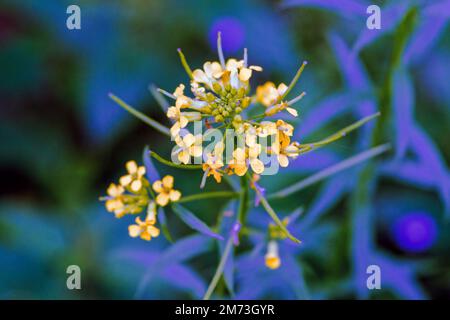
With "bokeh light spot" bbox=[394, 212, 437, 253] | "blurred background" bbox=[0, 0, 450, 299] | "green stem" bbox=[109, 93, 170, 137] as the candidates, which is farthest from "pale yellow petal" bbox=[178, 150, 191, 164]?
"bokeh light spot" bbox=[394, 212, 437, 253]

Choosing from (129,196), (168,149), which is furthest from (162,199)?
(168,149)

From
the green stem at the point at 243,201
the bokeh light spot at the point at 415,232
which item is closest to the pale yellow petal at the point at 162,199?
the green stem at the point at 243,201

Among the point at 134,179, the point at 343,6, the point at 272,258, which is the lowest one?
the point at 272,258

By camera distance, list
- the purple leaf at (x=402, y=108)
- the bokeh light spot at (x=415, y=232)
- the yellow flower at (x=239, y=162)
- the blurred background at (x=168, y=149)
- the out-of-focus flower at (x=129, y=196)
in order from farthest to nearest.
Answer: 1. the bokeh light spot at (x=415, y=232)
2. the blurred background at (x=168, y=149)
3. the purple leaf at (x=402, y=108)
4. the out-of-focus flower at (x=129, y=196)
5. the yellow flower at (x=239, y=162)

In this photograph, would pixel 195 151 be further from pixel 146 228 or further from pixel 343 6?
pixel 343 6

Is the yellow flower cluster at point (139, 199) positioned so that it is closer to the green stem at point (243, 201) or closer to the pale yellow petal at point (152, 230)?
the pale yellow petal at point (152, 230)
